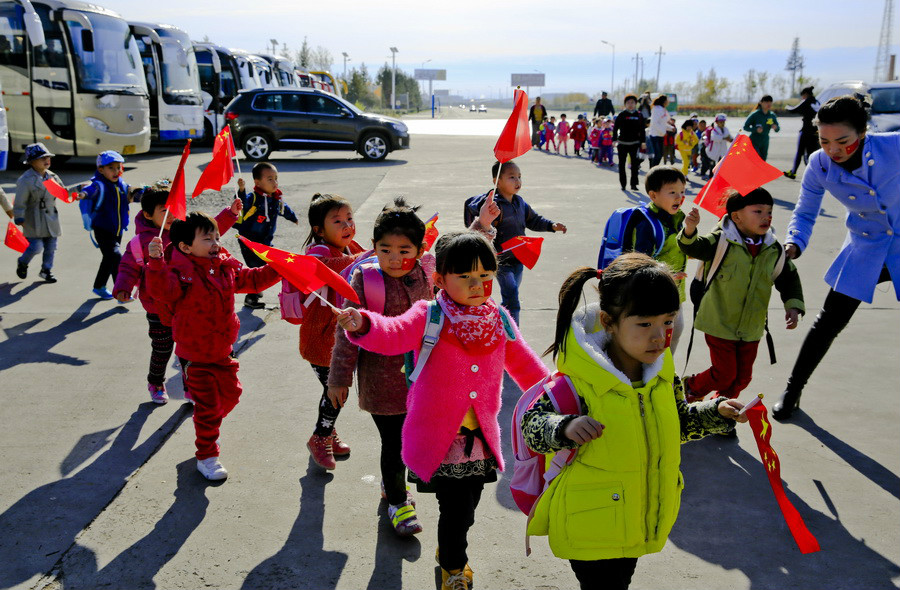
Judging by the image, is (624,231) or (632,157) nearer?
(624,231)

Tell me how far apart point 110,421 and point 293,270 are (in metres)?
2.60

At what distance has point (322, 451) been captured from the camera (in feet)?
13.3

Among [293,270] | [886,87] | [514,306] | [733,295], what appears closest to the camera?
[293,270]

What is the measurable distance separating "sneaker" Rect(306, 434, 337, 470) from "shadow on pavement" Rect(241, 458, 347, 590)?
0.34m

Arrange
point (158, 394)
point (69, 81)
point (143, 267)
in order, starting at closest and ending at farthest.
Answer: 1. point (143, 267)
2. point (158, 394)
3. point (69, 81)

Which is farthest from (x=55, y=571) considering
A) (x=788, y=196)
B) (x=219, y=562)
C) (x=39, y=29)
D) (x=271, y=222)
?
(x=39, y=29)

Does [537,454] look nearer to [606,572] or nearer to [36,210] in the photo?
[606,572]

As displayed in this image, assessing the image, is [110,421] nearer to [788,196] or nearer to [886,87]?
[788,196]

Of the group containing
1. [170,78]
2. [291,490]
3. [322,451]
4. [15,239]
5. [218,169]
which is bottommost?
[291,490]

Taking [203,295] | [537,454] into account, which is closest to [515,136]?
[203,295]

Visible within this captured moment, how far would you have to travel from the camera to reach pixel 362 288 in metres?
3.23

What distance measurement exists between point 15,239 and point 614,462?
278 inches

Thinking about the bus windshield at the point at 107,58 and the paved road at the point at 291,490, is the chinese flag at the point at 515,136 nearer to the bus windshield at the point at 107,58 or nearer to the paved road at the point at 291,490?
the paved road at the point at 291,490

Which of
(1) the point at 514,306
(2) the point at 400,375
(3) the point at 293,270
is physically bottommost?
(1) the point at 514,306
